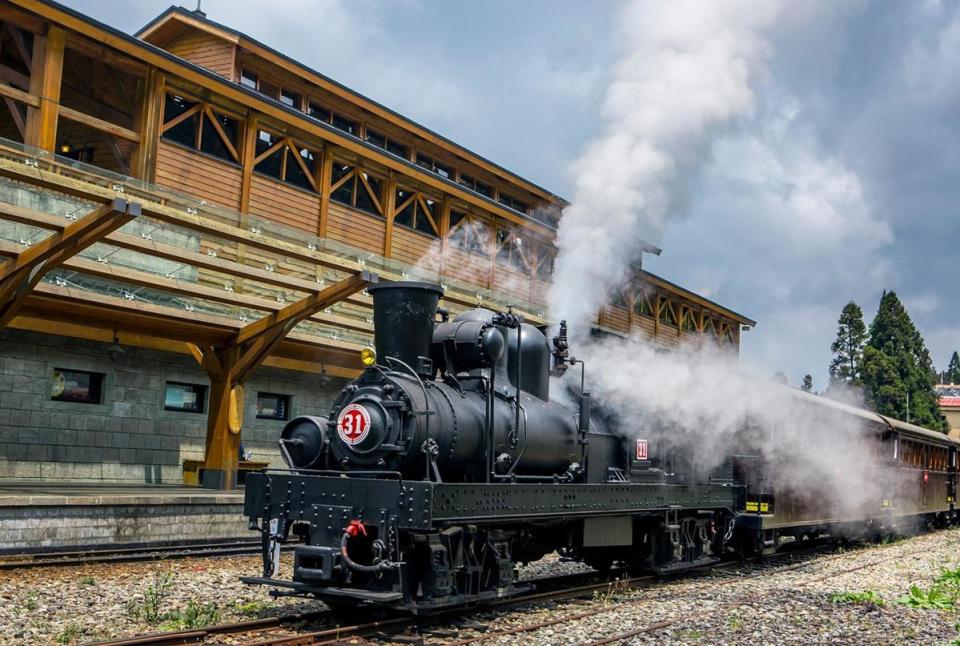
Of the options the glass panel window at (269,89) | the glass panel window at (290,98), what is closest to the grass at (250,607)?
the glass panel window at (269,89)

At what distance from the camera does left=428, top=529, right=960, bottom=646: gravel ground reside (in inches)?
320

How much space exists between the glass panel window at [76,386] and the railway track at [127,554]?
15.4ft

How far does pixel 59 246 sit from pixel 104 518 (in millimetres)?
3780

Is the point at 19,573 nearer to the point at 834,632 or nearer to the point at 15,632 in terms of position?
the point at 15,632

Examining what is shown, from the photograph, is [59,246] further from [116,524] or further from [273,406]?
[273,406]

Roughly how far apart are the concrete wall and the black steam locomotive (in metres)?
8.81

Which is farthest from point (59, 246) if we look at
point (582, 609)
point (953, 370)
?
point (953, 370)

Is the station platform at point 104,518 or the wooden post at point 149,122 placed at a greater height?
the wooden post at point 149,122

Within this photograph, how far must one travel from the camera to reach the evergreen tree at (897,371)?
51406mm

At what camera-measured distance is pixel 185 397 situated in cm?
1877

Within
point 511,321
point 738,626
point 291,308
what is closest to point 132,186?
point 291,308

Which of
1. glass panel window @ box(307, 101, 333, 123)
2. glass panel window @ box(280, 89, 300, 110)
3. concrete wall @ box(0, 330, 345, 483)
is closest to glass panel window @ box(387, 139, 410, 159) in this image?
glass panel window @ box(307, 101, 333, 123)

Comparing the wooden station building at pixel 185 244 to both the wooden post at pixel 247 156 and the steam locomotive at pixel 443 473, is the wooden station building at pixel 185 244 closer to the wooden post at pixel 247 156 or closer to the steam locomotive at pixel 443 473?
the wooden post at pixel 247 156

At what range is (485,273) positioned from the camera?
24.3 m
